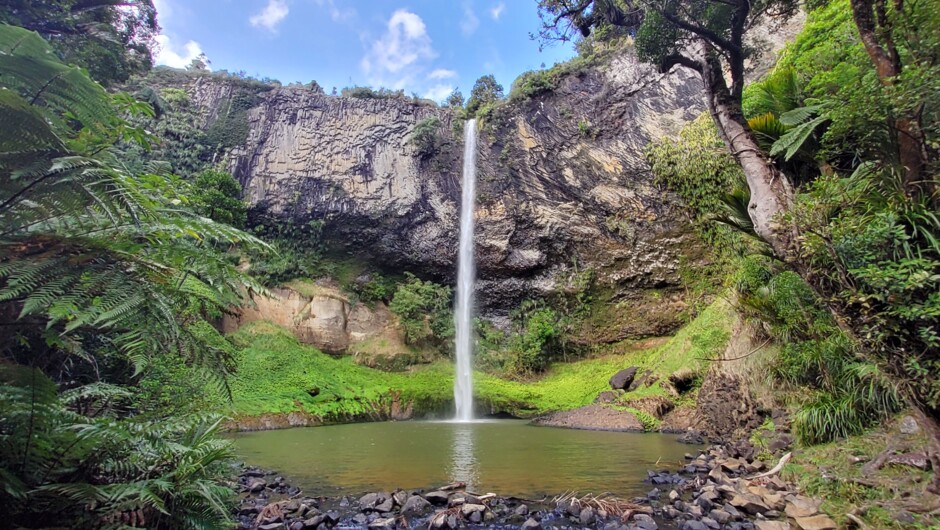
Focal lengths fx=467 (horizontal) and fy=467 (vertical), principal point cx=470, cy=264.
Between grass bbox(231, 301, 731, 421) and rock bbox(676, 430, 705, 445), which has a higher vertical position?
grass bbox(231, 301, 731, 421)

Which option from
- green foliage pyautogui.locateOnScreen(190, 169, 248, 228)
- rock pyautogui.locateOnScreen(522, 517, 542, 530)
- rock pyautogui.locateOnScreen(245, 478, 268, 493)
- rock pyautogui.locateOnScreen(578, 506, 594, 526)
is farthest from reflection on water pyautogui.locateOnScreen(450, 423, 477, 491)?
green foliage pyautogui.locateOnScreen(190, 169, 248, 228)

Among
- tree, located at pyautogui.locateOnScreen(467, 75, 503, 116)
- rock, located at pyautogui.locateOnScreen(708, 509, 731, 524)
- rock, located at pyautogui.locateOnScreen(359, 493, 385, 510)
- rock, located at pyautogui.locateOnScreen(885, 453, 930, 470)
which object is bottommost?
rock, located at pyautogui.locateOnScreen(708, 509, 731, 524)

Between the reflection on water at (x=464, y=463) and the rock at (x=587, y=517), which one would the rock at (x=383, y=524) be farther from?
the rock at (x=587, y=517)

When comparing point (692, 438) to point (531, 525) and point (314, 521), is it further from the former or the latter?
point (314, 521)

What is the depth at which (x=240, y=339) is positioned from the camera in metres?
16.3

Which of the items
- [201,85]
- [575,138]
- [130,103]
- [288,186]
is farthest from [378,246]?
[130,103]

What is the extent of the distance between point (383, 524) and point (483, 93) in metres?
20.9

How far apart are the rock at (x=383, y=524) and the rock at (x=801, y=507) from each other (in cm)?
351

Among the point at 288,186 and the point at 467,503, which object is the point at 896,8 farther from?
the point at 288,186

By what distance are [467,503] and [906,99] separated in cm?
509

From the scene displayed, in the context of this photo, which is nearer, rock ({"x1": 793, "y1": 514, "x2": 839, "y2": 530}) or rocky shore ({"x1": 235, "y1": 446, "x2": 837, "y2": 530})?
rock ({"x1": 793, "y1": 514, "x2": 839, "y2": 530})

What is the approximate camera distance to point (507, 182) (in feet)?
61.8

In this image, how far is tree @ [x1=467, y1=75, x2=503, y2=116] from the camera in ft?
69.4

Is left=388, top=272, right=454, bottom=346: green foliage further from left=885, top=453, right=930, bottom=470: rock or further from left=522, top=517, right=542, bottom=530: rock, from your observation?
left=885, top=453, right=930, bottom=470: rock
